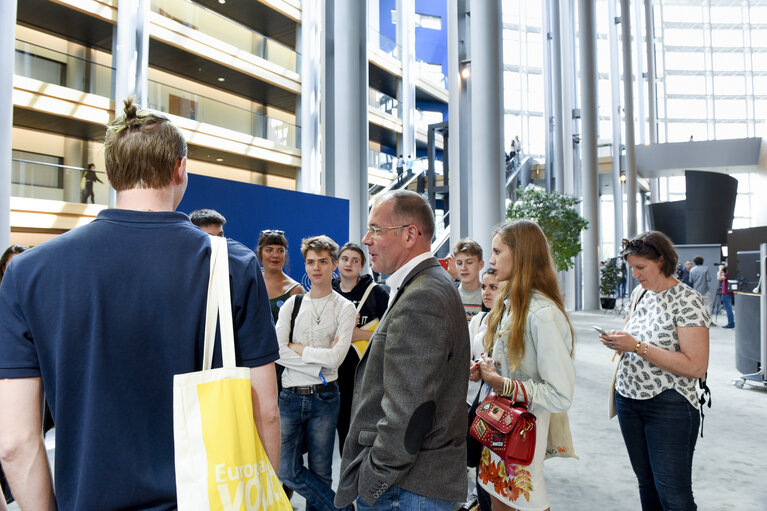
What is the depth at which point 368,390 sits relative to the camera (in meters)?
1.60

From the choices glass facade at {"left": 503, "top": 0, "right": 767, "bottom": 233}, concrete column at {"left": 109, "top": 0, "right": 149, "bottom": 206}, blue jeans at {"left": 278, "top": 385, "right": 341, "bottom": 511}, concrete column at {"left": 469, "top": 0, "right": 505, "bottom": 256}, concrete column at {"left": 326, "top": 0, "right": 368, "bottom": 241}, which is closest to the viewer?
blue jeans at {"left": 278, "top": 385, "right": 341, "bottom": 511}

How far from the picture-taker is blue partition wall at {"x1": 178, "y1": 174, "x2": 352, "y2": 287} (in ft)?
12.1

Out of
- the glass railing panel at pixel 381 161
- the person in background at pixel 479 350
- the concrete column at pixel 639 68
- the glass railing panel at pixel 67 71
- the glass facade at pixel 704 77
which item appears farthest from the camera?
the glass facade at pixel 704 77

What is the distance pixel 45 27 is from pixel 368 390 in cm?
1732

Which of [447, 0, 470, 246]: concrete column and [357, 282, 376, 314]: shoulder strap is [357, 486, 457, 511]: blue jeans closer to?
[357, 282, 376, 314]: shoulder strap

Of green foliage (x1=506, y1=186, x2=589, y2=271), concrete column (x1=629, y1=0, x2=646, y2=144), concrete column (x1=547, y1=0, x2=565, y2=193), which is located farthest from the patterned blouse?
concrete column (x1=629, y1=0, x2=646, y2=144)

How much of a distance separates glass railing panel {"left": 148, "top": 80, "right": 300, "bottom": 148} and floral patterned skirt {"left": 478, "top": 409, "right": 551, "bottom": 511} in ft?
48.1

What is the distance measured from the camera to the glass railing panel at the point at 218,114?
49.5 feet

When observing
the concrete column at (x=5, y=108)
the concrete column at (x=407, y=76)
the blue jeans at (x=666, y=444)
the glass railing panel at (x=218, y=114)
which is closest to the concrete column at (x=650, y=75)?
the concrete column at (x=407, y=76)

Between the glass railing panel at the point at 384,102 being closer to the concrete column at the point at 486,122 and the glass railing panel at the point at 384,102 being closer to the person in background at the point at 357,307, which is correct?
the concrete column at the point at 486,122

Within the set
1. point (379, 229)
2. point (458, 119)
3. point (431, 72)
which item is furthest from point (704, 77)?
point (379, 229)

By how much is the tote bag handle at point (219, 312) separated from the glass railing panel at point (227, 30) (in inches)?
696

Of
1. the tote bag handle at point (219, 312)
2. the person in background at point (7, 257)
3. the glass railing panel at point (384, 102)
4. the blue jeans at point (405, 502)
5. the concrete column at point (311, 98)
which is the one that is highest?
the glass railing panel at point (384, 102)

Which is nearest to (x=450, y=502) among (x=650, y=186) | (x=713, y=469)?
(x=713, y=469)
